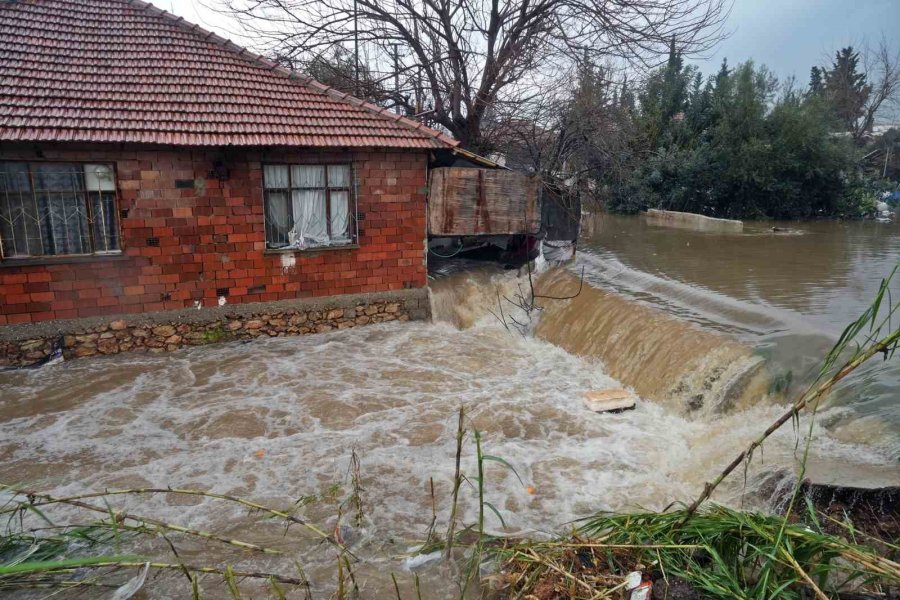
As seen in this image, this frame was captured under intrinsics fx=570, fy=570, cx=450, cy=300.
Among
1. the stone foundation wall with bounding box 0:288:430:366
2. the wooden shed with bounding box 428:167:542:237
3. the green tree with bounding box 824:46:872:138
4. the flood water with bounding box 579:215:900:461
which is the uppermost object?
the green tree with bounding box 824:46:872:138

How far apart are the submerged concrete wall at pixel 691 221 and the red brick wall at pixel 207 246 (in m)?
11.9

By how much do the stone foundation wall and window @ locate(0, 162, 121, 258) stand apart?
1163 mm

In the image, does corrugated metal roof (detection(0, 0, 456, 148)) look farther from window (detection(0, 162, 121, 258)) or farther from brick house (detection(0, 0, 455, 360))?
window (detection(0, 162, 121, 258))

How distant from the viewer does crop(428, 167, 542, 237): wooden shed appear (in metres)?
10.2

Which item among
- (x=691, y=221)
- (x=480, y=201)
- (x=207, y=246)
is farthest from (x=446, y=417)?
(x=691, y=221)

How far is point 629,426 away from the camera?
22.2 ft

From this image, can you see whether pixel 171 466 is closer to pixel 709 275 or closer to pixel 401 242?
pixel 401 242

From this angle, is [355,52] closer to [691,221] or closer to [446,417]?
[446,417]

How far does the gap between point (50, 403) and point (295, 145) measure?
4.95 meters

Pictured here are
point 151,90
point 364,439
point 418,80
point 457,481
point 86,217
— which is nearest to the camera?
point 457,481

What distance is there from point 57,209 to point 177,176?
171cm

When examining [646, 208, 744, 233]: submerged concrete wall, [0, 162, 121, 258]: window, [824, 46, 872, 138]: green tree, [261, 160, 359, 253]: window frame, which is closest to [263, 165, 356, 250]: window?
[261, 160, 359, 253]: window frame

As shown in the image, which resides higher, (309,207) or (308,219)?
(309,207)

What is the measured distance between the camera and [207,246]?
30.3 feet
